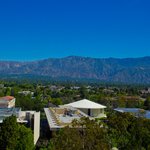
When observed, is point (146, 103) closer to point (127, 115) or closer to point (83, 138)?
point (127, 115)

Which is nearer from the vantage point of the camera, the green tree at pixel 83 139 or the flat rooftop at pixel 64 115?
the green tree at pixel 83 139

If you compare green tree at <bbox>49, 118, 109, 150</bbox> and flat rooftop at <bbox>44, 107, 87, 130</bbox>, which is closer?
green tree at <bbox>49, 118, 109, 150</bbox>

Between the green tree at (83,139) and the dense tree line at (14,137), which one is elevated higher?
the green tree at (83,139)

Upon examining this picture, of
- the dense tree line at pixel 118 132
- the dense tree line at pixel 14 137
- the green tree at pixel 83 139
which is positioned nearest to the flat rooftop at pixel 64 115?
the dense tree line at pixel 14 137

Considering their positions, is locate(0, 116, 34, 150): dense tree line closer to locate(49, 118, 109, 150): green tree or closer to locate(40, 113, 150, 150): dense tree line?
locate(40, 113, 150, 150): dense tree line

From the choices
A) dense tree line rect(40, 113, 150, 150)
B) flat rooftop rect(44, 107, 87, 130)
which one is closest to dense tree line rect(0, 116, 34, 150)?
dense tree line rect(40, 113, 150, 150)

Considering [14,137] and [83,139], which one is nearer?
[83,139]

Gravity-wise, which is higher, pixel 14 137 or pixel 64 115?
pixel 64 115

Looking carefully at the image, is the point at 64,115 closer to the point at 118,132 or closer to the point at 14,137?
the point at 14,137

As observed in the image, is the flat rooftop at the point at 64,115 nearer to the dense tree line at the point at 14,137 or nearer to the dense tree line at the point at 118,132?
the dense tree line at the point at 14,137

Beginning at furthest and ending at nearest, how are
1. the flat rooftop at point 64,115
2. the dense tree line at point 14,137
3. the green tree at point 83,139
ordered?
1. the flat rooftop at point 64,115
2. the dense tree line at point 14,137
3. the green tree at point 83,139

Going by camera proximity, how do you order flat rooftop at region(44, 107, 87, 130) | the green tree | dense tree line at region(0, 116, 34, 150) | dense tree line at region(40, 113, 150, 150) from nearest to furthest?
the green tree < dense tree line at region(40, 113, 150, 150) < dense tree line at region(0, 116, 34, 150) < flat rooftop at region(44, 107, 87, 130)

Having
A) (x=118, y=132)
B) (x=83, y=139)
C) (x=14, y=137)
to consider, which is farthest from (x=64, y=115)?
(x=83, y=139)
